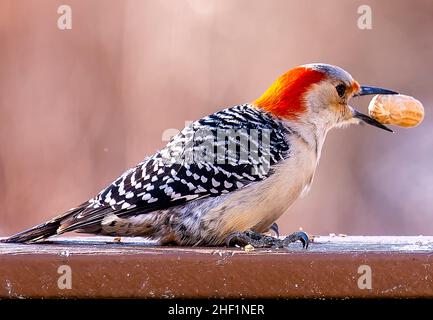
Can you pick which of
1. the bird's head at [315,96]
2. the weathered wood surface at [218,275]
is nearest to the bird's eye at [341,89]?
the bird's head at [315,96]

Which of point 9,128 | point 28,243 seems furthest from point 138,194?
point 9,128

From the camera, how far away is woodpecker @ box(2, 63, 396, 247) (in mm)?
3910

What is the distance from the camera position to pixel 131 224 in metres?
3.96

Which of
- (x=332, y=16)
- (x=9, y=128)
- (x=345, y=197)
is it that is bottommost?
(x=345, y=197)

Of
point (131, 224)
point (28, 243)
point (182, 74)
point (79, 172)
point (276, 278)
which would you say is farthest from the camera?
point (182, 74)

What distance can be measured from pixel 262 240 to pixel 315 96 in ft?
3.34

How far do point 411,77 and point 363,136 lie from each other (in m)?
0.54

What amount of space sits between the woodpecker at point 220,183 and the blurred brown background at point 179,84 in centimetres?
241

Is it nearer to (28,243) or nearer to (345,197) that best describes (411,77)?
(345,197)

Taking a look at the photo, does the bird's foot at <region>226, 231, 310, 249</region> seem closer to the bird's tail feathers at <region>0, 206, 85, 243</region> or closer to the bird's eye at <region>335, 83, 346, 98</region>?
the bird's tail feathers at <region>0, 206, 85, 243</region>

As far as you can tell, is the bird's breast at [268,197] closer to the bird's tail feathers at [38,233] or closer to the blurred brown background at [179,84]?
the bird's tail feathers at [38,233]

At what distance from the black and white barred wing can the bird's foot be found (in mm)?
196
